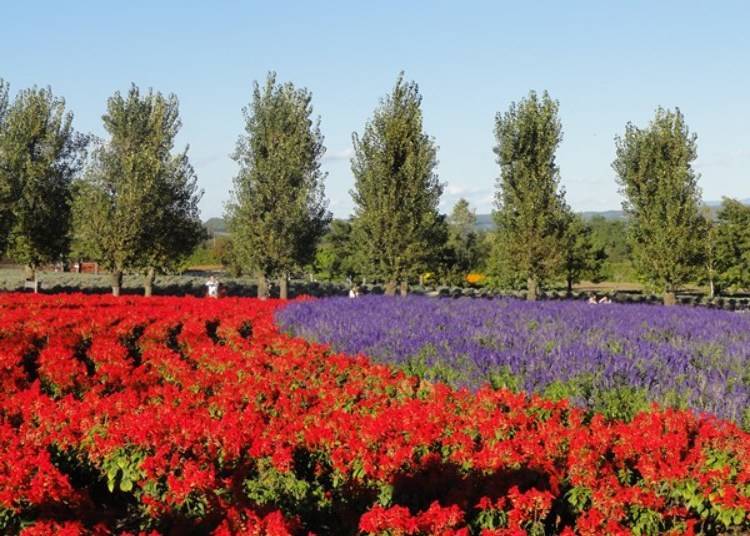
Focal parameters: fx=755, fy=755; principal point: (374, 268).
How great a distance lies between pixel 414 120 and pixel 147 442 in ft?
80.2

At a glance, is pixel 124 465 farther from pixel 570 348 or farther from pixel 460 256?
pixel 460 256

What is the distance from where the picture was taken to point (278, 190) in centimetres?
2956

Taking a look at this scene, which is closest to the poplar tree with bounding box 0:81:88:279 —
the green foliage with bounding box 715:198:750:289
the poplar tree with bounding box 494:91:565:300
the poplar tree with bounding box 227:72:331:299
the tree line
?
the tree line

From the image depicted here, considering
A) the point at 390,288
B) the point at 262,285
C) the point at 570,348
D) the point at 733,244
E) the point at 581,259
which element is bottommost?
the point at 570,348

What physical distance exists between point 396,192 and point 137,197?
10.2 metres

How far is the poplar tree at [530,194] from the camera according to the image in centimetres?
3059

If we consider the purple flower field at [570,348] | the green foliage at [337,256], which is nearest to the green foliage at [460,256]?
the green foliage at [337,256]

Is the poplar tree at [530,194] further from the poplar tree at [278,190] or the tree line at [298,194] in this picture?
the poplar tree at [278,190]

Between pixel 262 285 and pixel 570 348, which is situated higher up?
pixel 262 285

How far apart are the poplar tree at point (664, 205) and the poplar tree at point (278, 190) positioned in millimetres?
13368

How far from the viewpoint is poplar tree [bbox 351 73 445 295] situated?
28.0m

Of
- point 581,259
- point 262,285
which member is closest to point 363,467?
point 262,285

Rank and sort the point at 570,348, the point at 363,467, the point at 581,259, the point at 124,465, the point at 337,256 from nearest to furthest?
the point at 363,467 → the point at 124,465 → the point at 570,348 → the point at 581,259 → the point at 337,256

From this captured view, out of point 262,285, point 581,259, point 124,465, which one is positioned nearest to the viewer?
point 124,465
